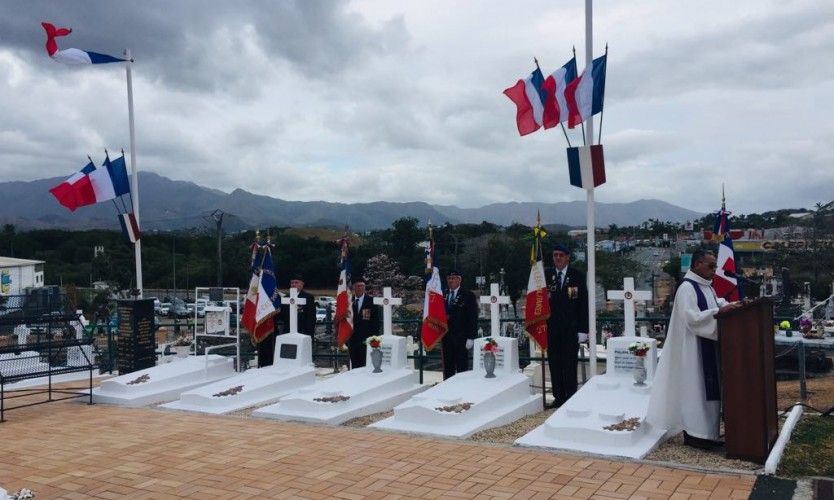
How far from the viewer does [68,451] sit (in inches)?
296

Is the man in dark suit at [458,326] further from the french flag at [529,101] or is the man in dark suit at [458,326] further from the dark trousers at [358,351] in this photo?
the french flag at [529,101]

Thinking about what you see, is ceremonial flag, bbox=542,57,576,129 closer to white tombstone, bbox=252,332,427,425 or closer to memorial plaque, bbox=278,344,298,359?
white tombstone, bbox=252,332,427,425

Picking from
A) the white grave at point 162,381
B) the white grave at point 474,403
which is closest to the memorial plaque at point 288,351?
the white grave at point 162,381

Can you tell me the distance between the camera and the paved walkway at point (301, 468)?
226 inches

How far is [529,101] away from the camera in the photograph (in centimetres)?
948

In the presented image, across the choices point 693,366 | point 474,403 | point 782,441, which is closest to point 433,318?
point 474,403

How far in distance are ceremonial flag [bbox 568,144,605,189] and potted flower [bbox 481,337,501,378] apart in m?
2.51

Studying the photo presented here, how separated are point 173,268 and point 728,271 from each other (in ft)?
181

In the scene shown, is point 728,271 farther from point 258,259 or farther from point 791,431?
point 258,259

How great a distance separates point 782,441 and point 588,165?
4.23m

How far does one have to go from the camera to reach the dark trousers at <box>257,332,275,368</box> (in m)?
12.5

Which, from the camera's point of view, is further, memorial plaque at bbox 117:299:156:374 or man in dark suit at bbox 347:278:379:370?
memorial plaque at bbox 117:299:156:374

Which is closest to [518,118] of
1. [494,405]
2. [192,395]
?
[494,405]

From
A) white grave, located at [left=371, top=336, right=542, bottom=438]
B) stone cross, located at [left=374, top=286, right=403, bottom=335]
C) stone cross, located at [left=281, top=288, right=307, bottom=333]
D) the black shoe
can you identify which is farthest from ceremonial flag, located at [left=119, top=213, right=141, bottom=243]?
the black shoe
